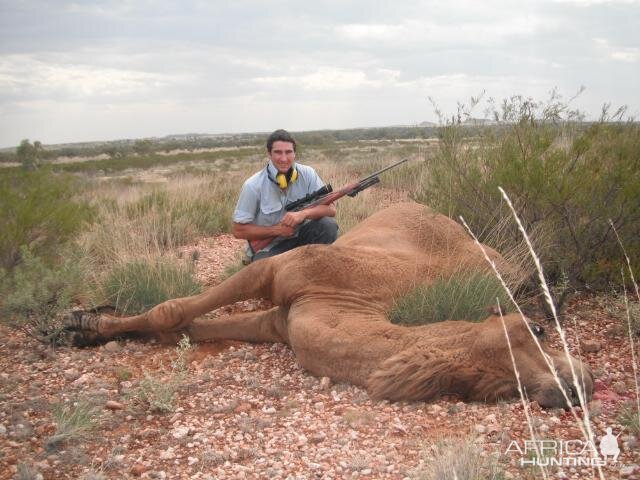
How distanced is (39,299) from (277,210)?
240cm

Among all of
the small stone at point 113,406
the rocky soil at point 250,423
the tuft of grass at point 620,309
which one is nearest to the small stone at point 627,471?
the rocky soil at point 250,423

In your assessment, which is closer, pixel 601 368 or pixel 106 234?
pixel 601 368

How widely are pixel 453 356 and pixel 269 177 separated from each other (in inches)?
138

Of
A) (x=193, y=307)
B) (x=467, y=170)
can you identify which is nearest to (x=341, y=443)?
(x=193, y=307)

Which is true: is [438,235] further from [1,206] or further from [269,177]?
[1,206]

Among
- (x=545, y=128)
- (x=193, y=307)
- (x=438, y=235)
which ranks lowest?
(x=193, y=307)

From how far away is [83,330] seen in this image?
5004 mm

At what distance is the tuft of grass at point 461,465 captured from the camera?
8.45 feet

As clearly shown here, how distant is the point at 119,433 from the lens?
351 centimetres

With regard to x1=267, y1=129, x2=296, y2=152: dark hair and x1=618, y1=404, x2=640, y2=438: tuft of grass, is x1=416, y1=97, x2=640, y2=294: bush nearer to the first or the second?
x1=267, y1=129, x2=296, y2=152: dark hair

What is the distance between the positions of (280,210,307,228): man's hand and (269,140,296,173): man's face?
2.32ft

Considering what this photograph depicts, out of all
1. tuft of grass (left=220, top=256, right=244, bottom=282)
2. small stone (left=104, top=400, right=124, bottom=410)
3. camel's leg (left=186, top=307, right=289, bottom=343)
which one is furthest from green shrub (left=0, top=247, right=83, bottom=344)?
tuft of grass (left=220, top=256, right=244, bottom=282)

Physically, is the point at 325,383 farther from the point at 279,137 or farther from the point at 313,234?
the point at 279,137

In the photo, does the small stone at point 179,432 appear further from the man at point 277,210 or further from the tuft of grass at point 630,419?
the man at point 277,210
